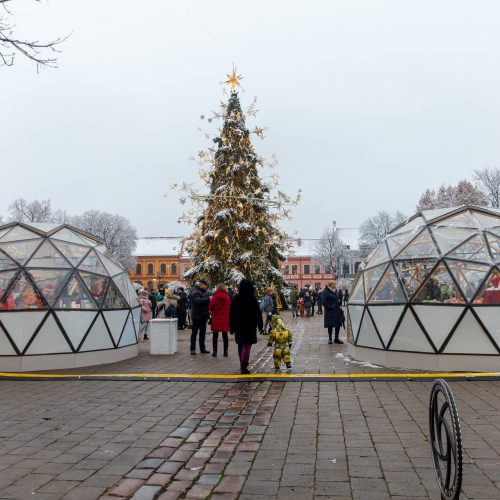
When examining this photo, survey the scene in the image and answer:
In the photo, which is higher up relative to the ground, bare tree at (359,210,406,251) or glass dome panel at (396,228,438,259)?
bare tree at (359,210,406,251)

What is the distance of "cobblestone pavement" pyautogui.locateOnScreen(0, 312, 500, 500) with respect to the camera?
438cm

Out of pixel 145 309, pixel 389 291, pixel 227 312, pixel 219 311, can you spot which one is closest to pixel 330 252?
pixel 145 309

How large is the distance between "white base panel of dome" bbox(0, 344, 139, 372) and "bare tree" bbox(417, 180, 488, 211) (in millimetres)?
44212

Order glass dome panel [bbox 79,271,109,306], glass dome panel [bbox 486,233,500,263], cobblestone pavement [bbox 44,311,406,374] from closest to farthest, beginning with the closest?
1. glass dome panel [bbox 486,233,500,263]
2. cobblestone pavement [bbox 44,311,406,374]
3. glass dome panel [bbox 79,271,109,306]

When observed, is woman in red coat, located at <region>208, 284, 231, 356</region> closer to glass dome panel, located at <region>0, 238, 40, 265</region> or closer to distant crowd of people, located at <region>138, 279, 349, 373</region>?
distant crowd of people, located at <region>138, 279, 349, 373</region>

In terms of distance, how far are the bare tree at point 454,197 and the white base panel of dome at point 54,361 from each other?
44212mm

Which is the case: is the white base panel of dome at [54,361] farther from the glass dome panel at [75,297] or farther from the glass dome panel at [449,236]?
the glass dome panel at [449,236]

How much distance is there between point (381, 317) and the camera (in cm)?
1098

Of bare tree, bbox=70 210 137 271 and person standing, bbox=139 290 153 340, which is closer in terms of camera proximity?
person standing, bbox=139 290 153 340

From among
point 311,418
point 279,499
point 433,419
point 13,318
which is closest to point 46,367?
point 13,318

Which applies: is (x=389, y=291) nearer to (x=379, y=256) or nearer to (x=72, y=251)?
(x=379, y=256)

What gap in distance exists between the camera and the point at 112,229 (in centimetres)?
6569

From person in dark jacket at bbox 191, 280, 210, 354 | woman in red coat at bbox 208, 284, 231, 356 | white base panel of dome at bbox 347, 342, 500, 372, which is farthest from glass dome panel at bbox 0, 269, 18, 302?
white base panel of dome at bbox 347, 342, 500, 372

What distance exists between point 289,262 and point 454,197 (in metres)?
34.7
